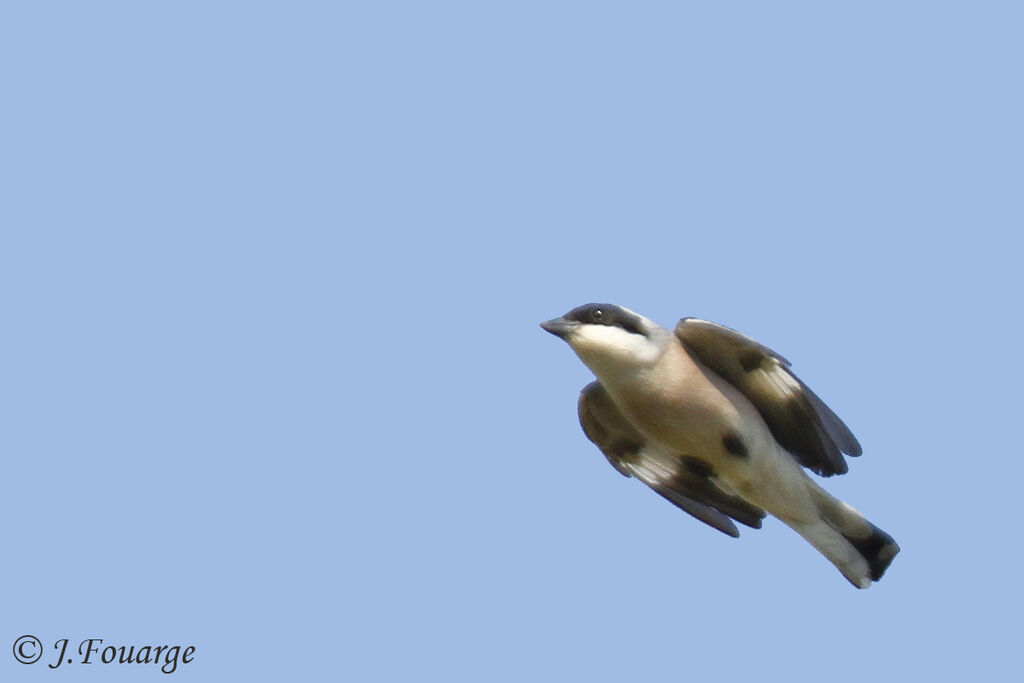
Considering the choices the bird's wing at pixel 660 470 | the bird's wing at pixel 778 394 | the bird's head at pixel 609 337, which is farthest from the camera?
the bird's wing at pixel 660 470

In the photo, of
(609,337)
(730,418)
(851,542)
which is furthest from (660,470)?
(609,337)

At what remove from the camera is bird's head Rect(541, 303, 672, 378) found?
9250 mm

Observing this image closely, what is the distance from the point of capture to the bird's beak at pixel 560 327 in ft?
30.5

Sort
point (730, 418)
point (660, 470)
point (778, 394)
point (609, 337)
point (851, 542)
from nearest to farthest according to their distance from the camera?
point (609, 337), point (730, 418), point (778, 394), point (851, 542), point (660, 470)

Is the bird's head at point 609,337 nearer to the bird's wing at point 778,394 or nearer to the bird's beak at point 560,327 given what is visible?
the bird's beak at point 560,327

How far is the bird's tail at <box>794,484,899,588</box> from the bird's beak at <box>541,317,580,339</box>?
233 cm

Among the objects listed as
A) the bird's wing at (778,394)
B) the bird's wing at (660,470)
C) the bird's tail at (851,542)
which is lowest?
the bird's tail at (851,542)

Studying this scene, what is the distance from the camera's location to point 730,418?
9.43 meters

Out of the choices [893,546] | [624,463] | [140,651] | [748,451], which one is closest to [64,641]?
[140,651]

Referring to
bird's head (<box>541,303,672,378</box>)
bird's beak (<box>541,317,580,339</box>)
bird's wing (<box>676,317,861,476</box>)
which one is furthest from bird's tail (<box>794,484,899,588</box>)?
bird's beak (<box>541,317,580,339</box>)

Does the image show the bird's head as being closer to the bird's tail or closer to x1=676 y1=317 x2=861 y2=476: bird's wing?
x1=676 y1=317 x2=861 y2=476: bird's wing

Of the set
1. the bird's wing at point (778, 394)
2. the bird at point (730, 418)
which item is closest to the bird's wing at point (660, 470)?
the bird at point (730, 418)

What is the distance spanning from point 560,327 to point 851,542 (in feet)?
9.30

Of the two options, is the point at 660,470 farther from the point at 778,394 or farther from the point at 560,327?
the point at 560,327
